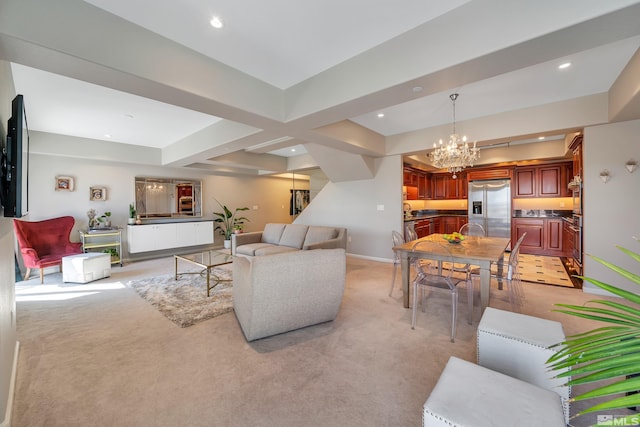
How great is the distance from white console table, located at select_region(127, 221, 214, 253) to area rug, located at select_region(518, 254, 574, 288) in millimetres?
7242

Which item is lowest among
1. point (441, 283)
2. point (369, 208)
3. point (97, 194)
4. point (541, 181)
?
point (441, 283)

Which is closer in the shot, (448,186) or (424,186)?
(424,186)

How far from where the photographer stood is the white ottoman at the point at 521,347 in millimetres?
1627

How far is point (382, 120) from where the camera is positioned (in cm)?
470

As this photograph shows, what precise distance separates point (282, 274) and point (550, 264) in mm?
5991

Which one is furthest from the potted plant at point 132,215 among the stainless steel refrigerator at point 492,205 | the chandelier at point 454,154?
the stainless steel refrigerator at point 492,205

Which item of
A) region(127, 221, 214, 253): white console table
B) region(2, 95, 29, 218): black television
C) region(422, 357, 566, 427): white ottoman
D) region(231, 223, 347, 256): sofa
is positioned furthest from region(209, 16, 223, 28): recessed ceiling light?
region(127, 221, 214, 253): white console table

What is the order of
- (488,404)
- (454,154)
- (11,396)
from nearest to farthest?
(488,404) < (11,396) < (454,154)

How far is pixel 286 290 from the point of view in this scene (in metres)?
2.58

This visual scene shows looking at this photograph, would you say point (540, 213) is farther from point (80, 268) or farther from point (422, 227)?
point (80, 268)

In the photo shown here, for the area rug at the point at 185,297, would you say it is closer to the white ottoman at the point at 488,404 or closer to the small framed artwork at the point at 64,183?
the white ottoman at the point at 488,404

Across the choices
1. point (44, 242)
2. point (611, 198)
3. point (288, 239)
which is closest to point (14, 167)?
point (288, 239)

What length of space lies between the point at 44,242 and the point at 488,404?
7026mm

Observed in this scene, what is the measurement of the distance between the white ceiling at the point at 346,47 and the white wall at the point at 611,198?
2.23ft
